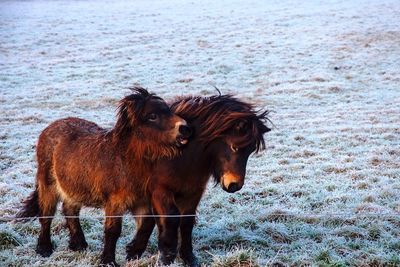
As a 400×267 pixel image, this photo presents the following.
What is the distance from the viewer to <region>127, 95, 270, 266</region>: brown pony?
4.98 m

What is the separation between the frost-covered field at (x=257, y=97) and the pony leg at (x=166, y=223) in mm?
362

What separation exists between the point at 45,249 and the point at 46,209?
0.48m

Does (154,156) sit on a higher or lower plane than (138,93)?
lower

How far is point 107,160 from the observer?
17.7 ft

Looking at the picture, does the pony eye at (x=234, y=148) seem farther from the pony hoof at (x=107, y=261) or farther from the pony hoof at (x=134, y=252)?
the pony hoof at (x=107, y=261)

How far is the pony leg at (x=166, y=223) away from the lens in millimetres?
5051

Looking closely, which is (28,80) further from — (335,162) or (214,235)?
(214,235)

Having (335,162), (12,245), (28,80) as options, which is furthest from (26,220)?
(28,80)

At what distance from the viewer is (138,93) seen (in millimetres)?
5312

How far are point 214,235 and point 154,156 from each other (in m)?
1.89

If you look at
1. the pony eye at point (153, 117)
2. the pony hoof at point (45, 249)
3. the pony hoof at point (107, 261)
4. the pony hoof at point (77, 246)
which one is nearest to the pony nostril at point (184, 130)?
the pony eye at point (153, 117)

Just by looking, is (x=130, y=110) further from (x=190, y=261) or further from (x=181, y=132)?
(x=190, y=261)

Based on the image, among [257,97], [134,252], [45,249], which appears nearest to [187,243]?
[134,252]

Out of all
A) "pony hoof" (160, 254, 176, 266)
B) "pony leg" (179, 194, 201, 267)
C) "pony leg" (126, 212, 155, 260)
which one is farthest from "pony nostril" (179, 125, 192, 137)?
"pony hoof" (160, 254, 176, 266)
